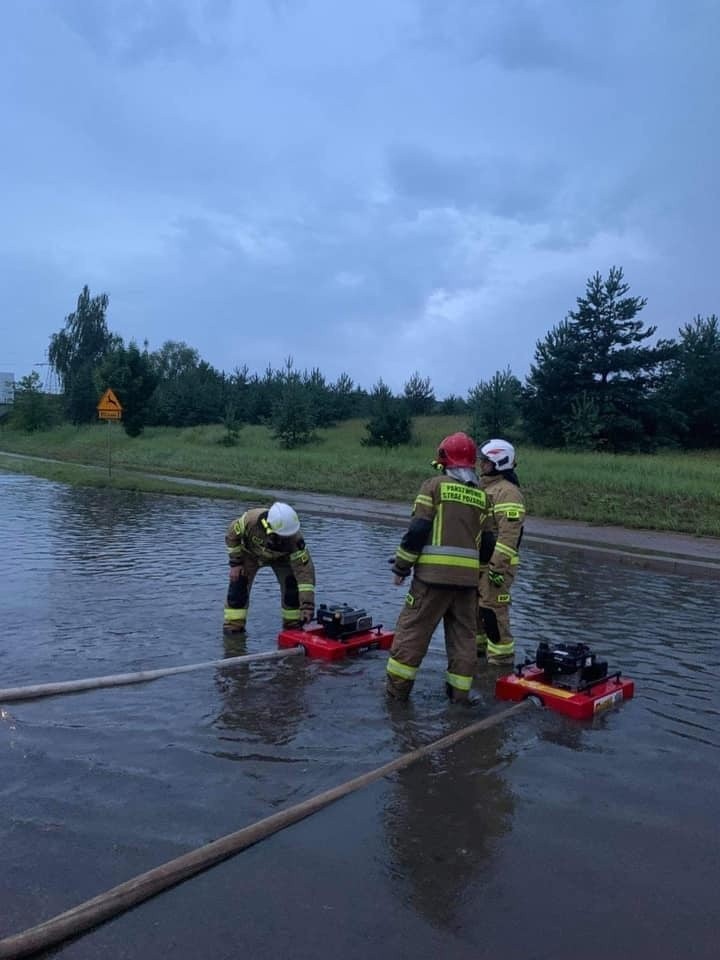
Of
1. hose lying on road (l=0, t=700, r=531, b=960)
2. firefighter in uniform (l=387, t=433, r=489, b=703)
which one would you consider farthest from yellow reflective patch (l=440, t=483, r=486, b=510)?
hose lying on road (l=0, t=700, r=531, b=960)

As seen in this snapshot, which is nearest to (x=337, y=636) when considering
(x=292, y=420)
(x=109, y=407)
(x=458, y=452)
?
(x=458, y=452)

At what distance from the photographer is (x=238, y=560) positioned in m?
7.42

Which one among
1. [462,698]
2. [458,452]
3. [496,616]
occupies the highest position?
[458,452]

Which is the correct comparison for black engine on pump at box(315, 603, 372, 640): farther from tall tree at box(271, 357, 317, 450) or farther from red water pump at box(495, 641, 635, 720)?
tall tree at box(271, 357, 317, 450)

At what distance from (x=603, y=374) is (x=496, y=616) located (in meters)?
32.2

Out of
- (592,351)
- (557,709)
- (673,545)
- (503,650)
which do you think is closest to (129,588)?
(503,650)

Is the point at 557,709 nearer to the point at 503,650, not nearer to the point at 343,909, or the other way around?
the point at 503,650

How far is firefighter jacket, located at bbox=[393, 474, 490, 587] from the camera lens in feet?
18.2

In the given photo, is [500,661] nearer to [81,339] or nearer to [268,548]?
[268,548]

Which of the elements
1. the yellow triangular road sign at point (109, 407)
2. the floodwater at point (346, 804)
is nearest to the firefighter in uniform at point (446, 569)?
the floodwater at point (346, 804)

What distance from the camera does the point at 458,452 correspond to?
18.9ft

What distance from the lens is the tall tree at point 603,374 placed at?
36.1 meters

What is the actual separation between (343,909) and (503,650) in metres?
3.87

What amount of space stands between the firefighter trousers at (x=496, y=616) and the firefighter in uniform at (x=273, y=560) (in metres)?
1.47
